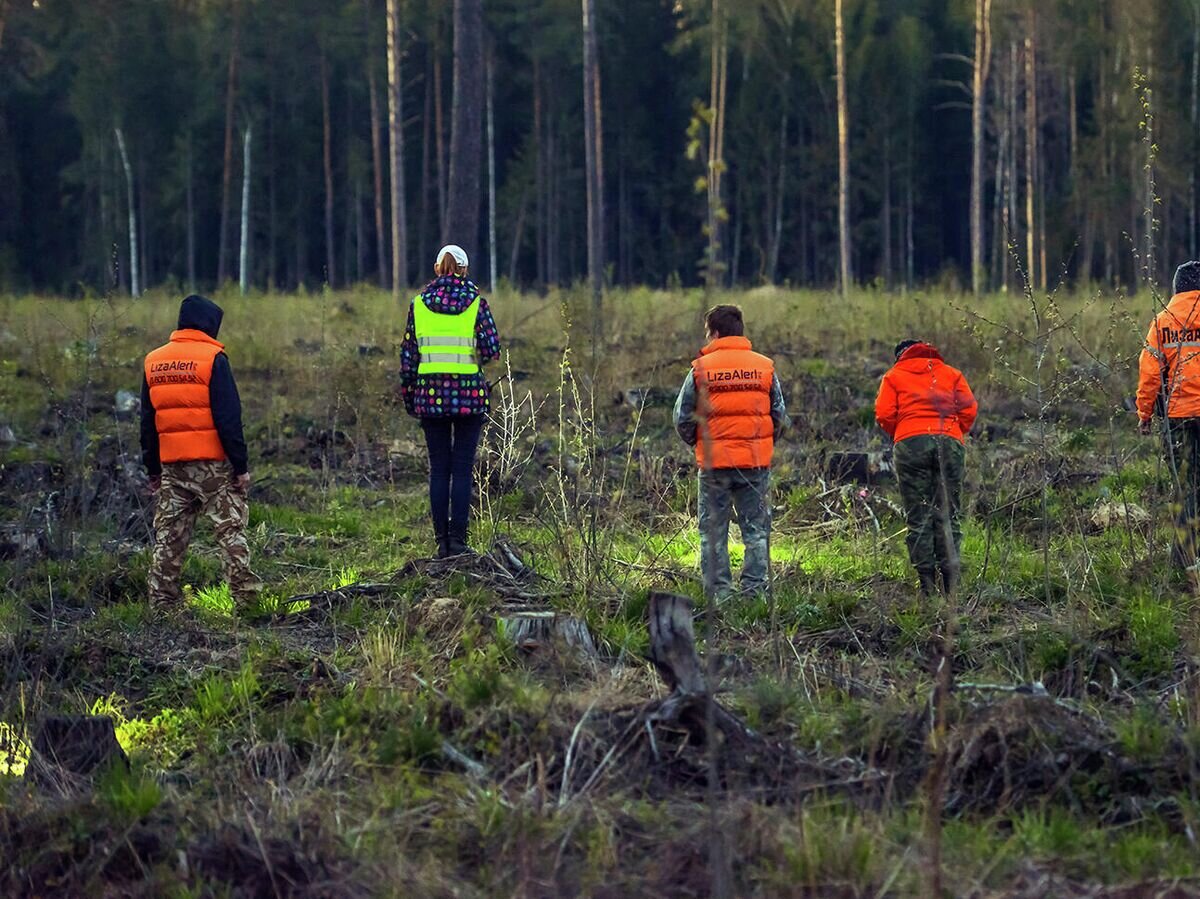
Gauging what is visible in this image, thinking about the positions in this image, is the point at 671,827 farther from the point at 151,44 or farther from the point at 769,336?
the point at 151,44

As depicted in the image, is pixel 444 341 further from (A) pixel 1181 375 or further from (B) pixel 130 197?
(B) pixel 130 197

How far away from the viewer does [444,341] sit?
7961mm

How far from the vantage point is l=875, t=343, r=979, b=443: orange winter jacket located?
710 cm

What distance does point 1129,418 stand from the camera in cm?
1213

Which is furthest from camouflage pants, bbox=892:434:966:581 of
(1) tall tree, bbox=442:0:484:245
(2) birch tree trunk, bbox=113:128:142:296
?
(2) birch tree trunk, bbox=113:128:142:296

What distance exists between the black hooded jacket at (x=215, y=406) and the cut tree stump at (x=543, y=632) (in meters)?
2.03

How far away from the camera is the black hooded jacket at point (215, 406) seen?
720cm

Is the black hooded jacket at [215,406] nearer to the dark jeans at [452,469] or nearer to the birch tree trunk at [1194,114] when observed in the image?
the dark jeans at [452,469]

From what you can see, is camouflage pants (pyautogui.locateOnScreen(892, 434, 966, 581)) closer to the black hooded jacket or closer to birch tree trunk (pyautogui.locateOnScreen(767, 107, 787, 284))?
the black hooded jacket

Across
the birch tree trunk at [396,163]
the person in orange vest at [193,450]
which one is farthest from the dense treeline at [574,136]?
the person in orange vest at [193,450]

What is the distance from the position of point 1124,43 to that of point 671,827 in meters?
44.2

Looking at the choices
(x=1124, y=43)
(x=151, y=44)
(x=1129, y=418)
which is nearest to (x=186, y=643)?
(x=1129, y=418)

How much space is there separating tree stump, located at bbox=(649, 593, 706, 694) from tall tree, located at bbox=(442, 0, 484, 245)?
11.4 meters

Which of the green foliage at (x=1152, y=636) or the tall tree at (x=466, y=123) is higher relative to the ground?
the tall tree at (x=466, y=123)
